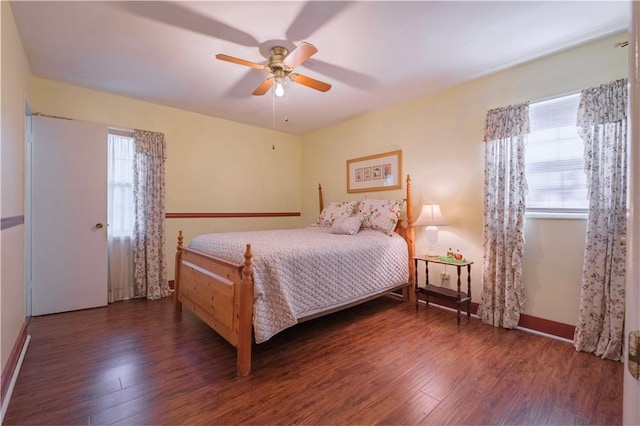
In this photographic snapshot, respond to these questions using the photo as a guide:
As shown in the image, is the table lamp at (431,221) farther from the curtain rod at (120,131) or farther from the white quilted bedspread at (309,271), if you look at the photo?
the curtain rod at (120,131)

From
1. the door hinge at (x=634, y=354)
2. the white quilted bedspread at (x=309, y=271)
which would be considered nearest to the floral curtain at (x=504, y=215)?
the white quilted bedspread at (x=309, y=271)

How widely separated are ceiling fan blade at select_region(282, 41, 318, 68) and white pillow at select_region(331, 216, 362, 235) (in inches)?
71.7

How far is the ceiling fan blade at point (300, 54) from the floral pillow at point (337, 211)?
81.9 inches

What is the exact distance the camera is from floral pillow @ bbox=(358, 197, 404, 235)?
11.5 feet

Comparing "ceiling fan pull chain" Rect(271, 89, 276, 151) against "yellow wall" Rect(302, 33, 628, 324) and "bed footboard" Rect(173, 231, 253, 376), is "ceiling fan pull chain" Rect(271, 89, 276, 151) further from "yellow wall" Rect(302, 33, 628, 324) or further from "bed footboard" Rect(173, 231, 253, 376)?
"bed footboard" Rect(173, 231, 253, 376)

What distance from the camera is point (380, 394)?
1.79 m

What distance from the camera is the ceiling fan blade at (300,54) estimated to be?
2.04 meters

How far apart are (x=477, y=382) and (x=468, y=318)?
1.16 metres

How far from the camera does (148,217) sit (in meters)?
3.64

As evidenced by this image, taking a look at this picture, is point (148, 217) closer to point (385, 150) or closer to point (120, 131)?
point (120, 131)

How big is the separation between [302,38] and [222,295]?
7.00 feet

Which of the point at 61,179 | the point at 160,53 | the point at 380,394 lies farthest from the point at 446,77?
the point at 61,179

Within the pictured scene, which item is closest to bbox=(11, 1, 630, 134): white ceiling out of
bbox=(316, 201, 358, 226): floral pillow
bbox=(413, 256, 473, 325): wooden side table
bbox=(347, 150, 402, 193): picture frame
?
bbox=(347, 150, 402, 193): picture frame

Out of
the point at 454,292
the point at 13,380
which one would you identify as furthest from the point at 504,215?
the point at 13,380
